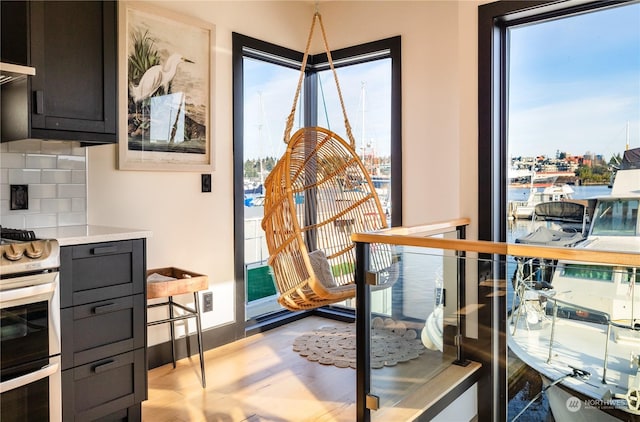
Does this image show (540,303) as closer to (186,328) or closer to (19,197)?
(186,328)

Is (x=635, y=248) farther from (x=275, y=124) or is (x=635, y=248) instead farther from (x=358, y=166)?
(x=275, y=124)

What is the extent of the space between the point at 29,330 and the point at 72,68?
1.21 metres

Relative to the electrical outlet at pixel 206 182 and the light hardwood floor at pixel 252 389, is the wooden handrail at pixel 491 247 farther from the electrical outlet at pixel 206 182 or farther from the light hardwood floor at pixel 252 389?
the electrical outlet at pixel 206 182

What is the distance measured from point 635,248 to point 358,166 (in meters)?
1.79

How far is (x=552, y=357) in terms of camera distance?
6.64 ft

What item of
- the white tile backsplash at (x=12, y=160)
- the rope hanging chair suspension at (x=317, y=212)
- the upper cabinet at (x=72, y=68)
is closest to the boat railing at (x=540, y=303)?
the rope hanging chair suspension at (x=317, y=212)

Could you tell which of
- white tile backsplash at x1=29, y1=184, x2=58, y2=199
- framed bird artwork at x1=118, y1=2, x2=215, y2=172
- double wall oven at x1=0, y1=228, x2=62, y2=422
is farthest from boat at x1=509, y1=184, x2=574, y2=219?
white tile backsplash at x1=29, y1=184, x2=58, y2=199

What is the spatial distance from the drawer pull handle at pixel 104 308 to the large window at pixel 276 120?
1.44 meters

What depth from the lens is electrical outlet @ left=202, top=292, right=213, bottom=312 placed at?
3.41m

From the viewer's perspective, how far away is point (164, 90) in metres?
3.12

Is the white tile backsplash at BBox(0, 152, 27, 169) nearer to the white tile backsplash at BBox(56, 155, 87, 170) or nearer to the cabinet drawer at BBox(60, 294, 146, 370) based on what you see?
the white tile backsplash at BBox(56, 155, 87, 170)

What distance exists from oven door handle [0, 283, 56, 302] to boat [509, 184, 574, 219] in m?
2.51

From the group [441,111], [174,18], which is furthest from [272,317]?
[174,18]

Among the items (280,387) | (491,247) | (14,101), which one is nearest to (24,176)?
(14,101)
